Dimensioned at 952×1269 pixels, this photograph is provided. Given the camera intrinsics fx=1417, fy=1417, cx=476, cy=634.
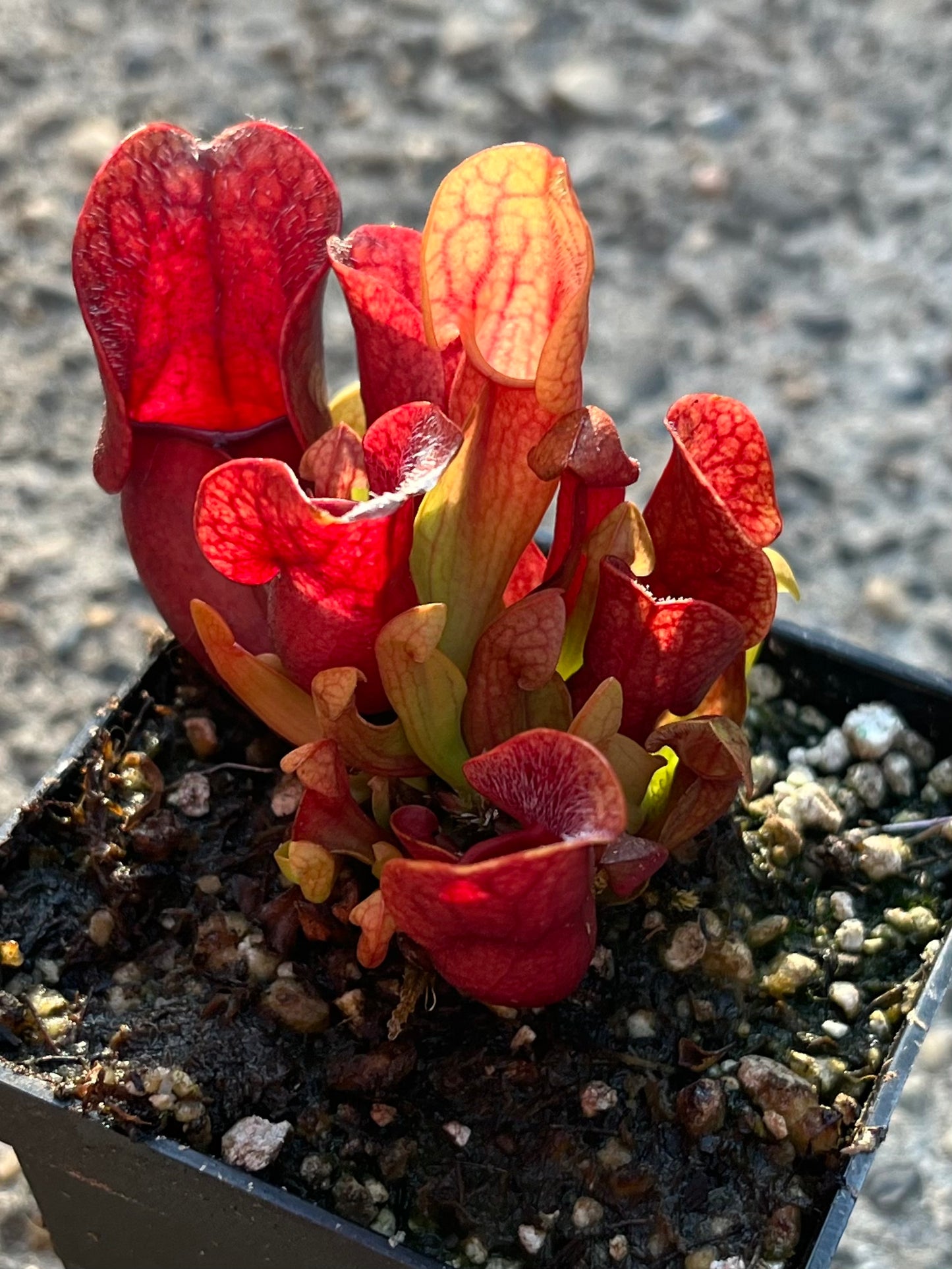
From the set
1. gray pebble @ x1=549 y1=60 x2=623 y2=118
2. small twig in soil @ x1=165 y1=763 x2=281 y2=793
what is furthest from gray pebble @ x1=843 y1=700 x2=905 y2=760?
gray pebble @ x1=549 y1=60 x2=623 y2=118

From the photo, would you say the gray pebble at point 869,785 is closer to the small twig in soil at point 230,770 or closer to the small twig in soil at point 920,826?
the small twig in soil at point 920,826

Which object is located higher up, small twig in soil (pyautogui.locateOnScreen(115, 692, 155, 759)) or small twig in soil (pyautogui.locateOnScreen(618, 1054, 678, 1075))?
small twig in soil (pyautogui.locateOnScreen(115, 692, 155, 759))

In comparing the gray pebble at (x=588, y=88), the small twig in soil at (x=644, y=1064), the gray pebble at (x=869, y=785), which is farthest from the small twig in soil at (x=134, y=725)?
the gray pebble at (x=588, y=88)

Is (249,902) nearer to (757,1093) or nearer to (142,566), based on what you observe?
(142,566)

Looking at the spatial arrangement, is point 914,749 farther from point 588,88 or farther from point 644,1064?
point 588,88

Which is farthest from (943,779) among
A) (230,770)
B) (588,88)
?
(588,88)

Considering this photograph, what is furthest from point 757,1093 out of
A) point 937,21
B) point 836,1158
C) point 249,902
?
point 937,21

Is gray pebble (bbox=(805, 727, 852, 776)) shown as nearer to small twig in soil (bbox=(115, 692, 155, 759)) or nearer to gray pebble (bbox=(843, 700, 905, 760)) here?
gray pebble (bbox=(843, 700, 905, 760))
